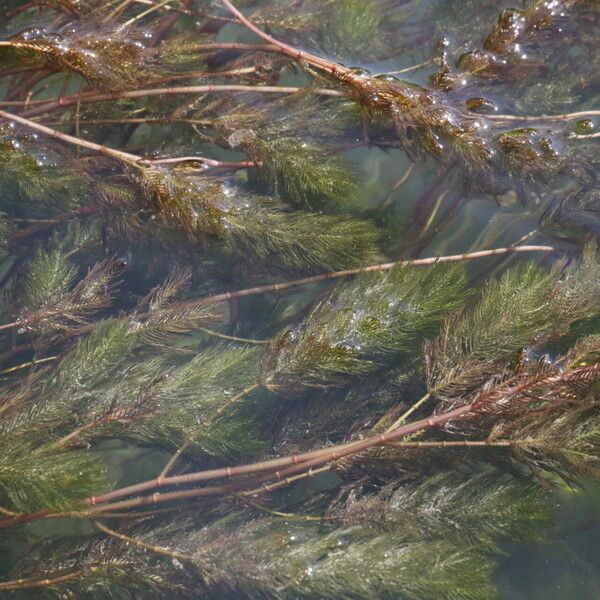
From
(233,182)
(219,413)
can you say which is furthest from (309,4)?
(219,413)

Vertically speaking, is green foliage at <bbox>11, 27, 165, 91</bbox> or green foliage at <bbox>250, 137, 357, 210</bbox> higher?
green foliage at <bbox>11, 27, 165, 91</bbox>

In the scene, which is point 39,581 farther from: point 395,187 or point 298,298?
point 395,187

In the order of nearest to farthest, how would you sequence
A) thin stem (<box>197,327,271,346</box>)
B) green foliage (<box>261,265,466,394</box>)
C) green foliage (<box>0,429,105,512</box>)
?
green foliage (<box>0,429,105,512</box>) < green foliage (<box>261,265,466,394</box>) < thin stem (<box>197,327,271,346</box>)

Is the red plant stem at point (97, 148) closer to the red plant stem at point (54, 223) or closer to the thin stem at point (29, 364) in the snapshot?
the red plant stem at point (54, 223)

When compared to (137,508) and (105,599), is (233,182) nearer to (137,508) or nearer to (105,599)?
(137,508)

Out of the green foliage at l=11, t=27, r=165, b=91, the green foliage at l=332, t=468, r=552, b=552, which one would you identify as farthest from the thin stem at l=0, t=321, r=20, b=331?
the green foliage at l=332, t=468, r=552, b=552

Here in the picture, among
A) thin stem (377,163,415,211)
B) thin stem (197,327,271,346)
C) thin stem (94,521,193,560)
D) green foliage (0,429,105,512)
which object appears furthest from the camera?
thin stem (377,163,415,211)

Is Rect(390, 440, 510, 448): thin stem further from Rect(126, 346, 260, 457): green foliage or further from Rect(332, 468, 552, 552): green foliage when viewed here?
Rect(126, 346, 260, 457): green foliage
